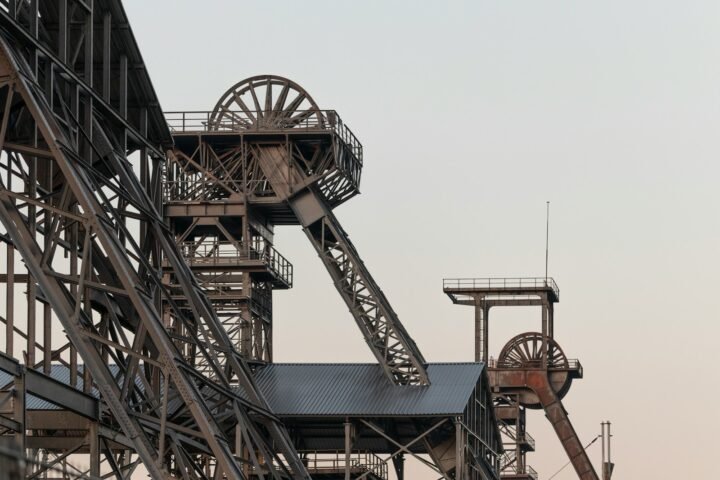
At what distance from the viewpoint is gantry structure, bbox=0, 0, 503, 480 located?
32.3 metres

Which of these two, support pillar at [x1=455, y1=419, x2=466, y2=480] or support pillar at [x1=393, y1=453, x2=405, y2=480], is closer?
support pillar at [x1=455, y1=419, x2=466, y2=480]

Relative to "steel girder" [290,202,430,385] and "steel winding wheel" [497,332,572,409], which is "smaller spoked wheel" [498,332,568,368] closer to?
"steel winding wheel" [497,332,572,409]

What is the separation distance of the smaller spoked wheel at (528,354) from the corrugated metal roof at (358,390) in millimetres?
26838

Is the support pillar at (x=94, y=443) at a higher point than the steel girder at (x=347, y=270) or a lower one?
lower

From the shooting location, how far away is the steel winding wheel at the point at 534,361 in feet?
277

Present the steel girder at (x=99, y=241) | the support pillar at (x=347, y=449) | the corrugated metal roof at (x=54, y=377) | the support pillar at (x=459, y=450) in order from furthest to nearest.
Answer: the support pillar at (x=459, y=450) → the support pillar at (x=347, y=449) → the corrugated metal roof at (x=54, y=377) → the steel girder at (x=99, y=241)

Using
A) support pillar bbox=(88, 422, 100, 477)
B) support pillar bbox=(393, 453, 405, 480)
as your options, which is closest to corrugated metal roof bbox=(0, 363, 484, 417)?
support pillar bbox=(393, 453, 405, 480)

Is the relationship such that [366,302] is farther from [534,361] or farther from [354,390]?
[534,361]

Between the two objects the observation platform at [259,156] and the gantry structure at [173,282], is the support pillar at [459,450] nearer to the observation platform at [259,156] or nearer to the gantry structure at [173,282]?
the gantry structure at [173,282]

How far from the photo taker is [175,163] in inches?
2434

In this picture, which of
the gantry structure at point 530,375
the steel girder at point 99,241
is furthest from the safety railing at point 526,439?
the steel girder at point 99,241

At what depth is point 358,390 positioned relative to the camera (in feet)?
183

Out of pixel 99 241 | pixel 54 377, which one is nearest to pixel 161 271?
pixel 99 241

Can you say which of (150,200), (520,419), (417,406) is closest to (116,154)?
(150,200)
